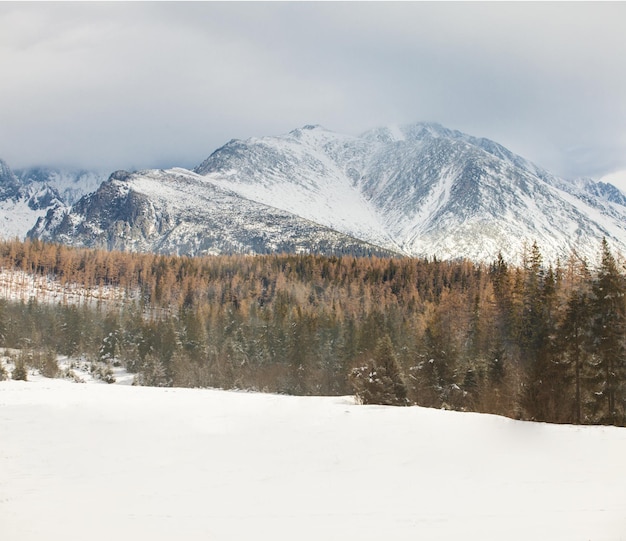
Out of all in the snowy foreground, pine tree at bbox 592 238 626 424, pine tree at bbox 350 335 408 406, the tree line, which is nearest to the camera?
the snowy foreground

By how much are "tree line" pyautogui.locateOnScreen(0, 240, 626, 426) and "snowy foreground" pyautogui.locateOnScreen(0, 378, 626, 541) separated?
31.5 feet

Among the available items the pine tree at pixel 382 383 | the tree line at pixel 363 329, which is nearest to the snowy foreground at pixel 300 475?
the pine tree at pixel 382 383

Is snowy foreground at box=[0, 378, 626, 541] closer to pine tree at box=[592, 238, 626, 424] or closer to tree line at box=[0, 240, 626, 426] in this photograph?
pine tree at box=[592, 238, 626, 424]

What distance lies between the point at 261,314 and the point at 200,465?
3354 inches

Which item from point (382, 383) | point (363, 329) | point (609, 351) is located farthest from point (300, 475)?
point (363, 329)

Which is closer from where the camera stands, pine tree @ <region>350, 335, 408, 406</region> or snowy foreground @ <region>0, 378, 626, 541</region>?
snowy foreground @ <region>0, 378, 626, 541</region>

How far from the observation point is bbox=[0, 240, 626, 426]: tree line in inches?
1120

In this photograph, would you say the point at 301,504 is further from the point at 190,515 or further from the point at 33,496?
the point at 33,496

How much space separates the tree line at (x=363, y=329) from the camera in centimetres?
2844

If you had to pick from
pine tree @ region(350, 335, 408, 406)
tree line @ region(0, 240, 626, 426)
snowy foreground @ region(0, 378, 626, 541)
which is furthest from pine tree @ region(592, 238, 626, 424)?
pine tree @ region(350, 335, 408, 406)

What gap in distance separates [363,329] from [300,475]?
2283 inches

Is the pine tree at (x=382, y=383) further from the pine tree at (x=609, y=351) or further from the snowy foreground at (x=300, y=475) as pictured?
the pine tree at (x=609, y=351)

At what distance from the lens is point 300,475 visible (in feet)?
58.2

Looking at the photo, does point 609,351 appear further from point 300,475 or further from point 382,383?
point 300,475
